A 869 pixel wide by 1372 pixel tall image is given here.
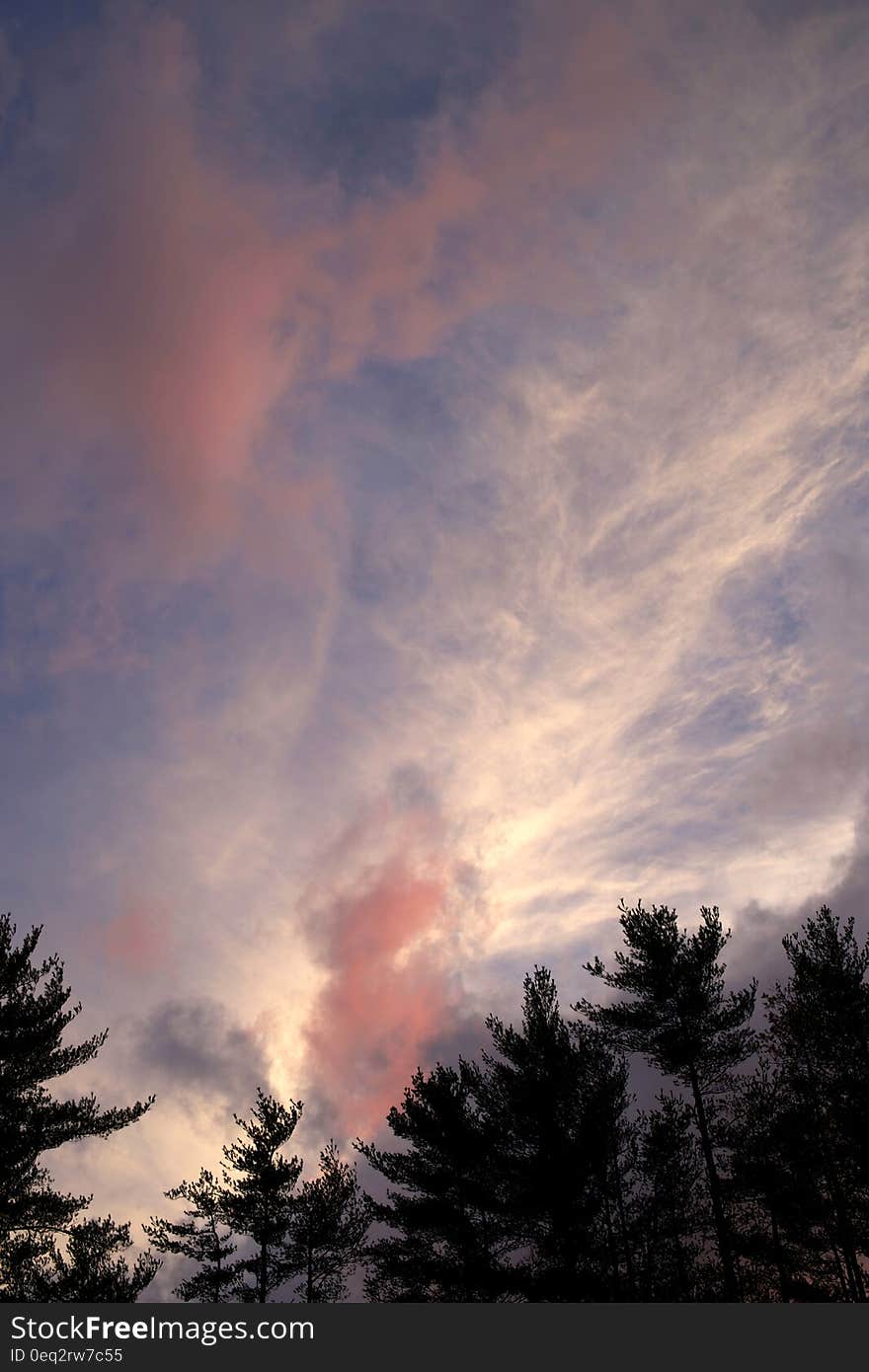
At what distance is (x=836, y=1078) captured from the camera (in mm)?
22953

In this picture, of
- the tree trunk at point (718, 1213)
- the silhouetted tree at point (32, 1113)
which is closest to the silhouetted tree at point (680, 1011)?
the tree trunk at point (718, 1213)

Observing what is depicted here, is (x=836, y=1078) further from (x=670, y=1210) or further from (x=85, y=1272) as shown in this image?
(x=85, y=1272)

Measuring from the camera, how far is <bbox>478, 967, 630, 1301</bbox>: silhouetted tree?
21031 millimetres

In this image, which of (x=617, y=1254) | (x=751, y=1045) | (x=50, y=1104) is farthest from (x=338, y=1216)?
(x=751, y=1045)

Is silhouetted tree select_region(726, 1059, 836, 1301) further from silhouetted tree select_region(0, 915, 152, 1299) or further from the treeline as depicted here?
silhouetted tree select_region(0, 915, 152, 1299)

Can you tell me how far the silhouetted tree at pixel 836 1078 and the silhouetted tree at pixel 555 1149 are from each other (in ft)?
20.4

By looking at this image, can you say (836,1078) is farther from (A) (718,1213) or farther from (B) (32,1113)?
(B) (32,1113)

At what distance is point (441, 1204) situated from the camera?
25750 millimetres

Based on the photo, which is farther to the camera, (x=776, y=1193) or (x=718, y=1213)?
(x=776, y=1193)

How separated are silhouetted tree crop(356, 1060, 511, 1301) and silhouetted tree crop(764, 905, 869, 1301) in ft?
34.4

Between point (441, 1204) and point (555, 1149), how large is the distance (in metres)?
6.92

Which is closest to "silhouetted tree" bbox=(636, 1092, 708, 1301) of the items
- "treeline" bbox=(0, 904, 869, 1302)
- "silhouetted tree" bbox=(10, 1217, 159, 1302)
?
"treeline" bbox=(0, 904, 869, 1302)

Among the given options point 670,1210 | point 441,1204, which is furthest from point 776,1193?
point 441,1204
